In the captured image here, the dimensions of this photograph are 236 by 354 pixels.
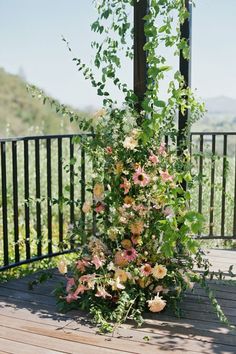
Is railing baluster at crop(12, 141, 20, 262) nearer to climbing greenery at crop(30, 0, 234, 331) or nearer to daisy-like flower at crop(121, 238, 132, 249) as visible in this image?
climbing greenery at crop(30, 0, 234, 331)

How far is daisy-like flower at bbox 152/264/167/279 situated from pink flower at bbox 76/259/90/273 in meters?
0.36

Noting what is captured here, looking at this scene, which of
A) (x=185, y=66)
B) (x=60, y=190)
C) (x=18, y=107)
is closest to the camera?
(x=185, y=66)

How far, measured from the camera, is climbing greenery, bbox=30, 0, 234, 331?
8.68 feet

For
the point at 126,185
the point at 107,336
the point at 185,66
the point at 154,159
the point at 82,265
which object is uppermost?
the point at 185,66

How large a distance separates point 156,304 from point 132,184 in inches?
24.6

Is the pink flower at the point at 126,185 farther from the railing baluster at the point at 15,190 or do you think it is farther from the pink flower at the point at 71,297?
the railing baluster at the point at 15,190

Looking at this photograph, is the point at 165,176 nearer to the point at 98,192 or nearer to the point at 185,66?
the point at 98,192

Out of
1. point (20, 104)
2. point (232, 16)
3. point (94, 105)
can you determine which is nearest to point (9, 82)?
point (20, 104)

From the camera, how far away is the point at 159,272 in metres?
2.65

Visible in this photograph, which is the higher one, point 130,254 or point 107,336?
point 130,254

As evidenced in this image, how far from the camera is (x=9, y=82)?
1357 centimetres

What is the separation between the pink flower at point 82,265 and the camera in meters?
2.73

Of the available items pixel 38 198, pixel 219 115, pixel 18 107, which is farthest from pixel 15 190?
pixel 18 107

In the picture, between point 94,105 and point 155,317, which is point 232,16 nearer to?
point 94,105
